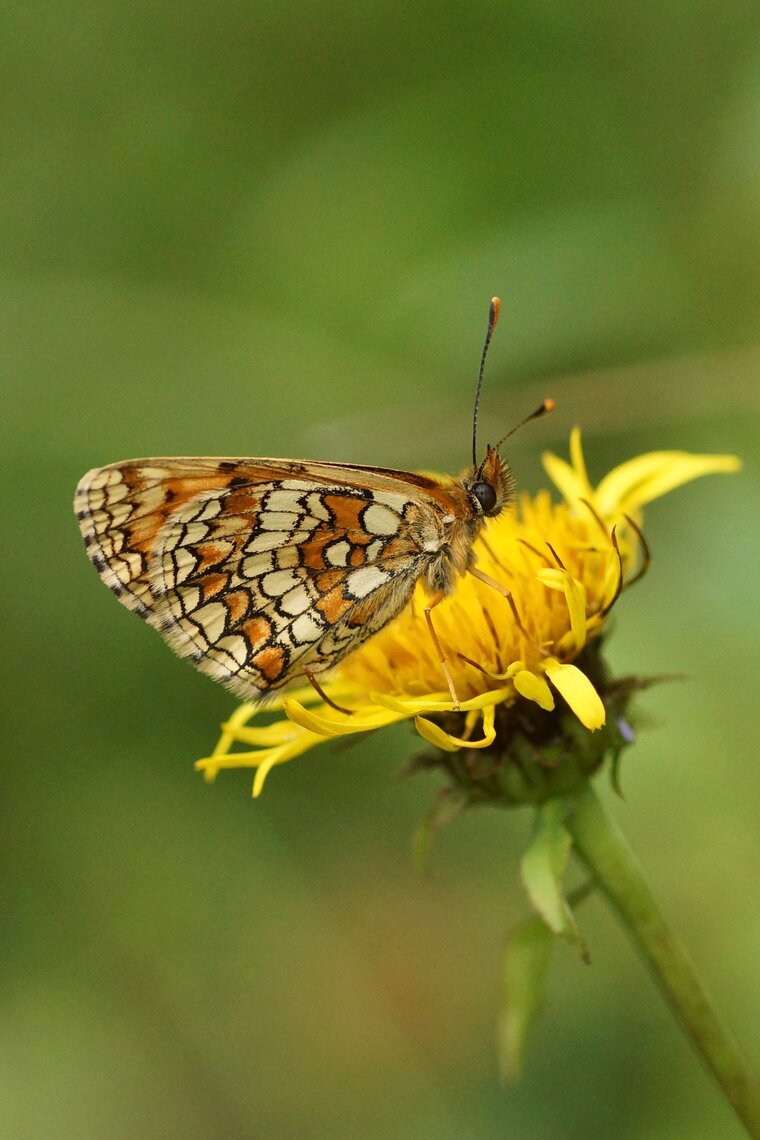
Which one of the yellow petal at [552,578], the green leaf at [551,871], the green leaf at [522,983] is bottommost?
the green leaf at [522,983]

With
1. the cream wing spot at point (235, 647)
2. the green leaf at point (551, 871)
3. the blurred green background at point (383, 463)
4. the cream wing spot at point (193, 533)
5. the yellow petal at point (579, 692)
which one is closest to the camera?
the green leaf at point (551, 871)

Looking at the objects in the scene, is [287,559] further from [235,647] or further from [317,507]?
[235,647]

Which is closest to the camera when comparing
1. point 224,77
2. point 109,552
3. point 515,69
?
point 109,552

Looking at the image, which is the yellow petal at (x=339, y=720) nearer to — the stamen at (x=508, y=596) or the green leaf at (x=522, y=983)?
the stamen at (x=508, y=596)

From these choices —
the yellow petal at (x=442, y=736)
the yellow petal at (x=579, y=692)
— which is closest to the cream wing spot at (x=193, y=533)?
the yellow petal at (x=442, y=736)

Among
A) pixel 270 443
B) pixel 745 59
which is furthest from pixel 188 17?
pixel 745 59

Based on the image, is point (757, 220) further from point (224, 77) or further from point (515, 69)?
point (224, 77)

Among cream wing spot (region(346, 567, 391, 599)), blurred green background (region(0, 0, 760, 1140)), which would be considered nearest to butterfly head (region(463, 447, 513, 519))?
cream wing spot (region(346, 567, 391, 599))
